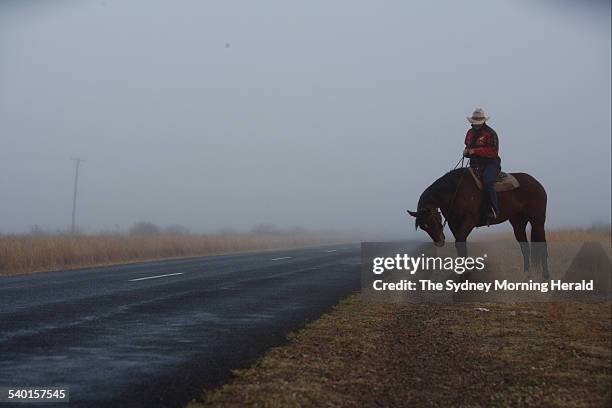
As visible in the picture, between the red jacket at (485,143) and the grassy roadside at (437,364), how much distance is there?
142 inches

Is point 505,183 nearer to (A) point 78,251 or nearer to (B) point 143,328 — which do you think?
(B) point 143,328

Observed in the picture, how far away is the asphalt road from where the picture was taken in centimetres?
547

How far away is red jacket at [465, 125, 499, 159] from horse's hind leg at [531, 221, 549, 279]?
212cm

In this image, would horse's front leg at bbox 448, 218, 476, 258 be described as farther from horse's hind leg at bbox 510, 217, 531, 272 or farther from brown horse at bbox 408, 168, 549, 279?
horse's hind leg at bbox 510, 217, 531, 272

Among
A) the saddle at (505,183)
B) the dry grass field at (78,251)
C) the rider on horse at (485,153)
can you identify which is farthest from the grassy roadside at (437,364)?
the dry grass field at (78,251)

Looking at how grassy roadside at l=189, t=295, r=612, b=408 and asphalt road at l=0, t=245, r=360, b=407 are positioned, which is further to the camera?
asphalt road at l=0, t=245, r=360, b=407

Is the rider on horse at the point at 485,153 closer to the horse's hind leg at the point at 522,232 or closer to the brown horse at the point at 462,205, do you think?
the brown horse at the point at 462,205

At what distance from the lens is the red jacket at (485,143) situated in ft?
39.6

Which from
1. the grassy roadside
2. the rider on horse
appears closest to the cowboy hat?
the rider on horse

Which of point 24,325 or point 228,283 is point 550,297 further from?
point 24,325

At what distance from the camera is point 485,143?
12.1 m

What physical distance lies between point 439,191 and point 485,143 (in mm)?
1352

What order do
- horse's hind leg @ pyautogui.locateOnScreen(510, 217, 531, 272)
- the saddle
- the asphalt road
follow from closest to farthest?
the asphalt road, the saddle, horse's hind leg @ pyautogui.locateOnScreen(510, 217, 531, 272)

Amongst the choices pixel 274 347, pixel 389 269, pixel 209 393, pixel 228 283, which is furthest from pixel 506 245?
pixel 209 393
